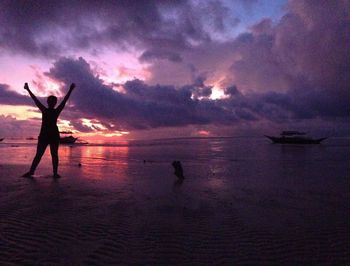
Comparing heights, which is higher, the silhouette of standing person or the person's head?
the person's head

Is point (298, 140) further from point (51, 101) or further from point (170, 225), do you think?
point (170, 225)

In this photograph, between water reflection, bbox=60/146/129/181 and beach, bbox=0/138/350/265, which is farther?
water reflection, bbox=60/146/129/181

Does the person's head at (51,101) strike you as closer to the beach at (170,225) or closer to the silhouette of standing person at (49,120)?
Result: the silhouette of standing person at (49,120)

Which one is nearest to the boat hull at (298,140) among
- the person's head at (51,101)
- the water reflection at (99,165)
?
the water reflection at (99,165)

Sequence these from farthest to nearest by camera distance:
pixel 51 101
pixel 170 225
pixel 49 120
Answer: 1. pixel 49 120
2. pixel 51 101
3. pixel 170 225

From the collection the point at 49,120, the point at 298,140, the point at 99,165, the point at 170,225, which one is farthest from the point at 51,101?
the point at 298,140

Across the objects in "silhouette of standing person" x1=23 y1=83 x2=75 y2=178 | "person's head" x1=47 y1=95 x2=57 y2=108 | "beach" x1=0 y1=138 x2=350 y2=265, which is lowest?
"beach" x1=0 y1=138 x2=350 y2=265

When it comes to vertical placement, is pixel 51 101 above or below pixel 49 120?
above

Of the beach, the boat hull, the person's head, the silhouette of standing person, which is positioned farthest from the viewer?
the boat hull

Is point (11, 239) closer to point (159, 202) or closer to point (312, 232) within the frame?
point (159, 202)

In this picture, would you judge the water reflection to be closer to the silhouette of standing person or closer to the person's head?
the silhouette of standing person

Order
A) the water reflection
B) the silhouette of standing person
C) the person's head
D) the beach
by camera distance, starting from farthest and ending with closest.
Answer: the water reflection
the silhouette of standing person
the person's head
the beach

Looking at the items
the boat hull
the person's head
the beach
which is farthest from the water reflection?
the boat hull

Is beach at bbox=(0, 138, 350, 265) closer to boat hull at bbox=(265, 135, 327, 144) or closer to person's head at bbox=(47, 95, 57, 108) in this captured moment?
person's head at bbox=(47, 95, 57, 108)
